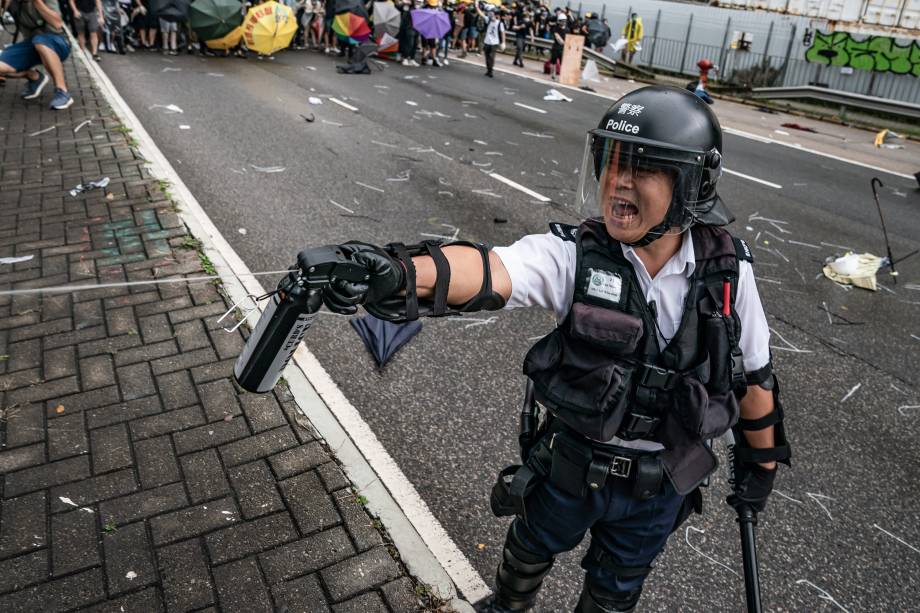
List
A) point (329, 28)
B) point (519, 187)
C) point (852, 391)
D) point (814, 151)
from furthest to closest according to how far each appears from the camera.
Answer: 1. point (329, 28)
2. point (814, 151)
3. point (519, 187)
4. point (852, 391)

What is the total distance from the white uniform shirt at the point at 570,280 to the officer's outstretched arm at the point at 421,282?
62 mm

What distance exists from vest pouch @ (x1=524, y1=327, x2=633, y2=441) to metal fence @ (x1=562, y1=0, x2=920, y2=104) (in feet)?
69.8

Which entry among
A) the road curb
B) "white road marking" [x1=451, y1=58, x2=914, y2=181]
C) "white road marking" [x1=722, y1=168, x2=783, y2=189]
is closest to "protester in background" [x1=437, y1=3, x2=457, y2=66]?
"white road marking" [x1=451, y1=58, x2=914, y2=181]

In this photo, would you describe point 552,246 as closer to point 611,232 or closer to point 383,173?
point 611,232

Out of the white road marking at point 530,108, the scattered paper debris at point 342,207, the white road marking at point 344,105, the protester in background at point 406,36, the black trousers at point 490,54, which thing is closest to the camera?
the scattered paper debris at point 342,207

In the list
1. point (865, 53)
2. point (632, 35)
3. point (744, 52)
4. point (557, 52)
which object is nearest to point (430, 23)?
point (557, 52)

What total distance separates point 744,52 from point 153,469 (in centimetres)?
2439

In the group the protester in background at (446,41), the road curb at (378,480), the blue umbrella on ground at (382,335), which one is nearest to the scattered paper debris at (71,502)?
the road curb at (378,480)

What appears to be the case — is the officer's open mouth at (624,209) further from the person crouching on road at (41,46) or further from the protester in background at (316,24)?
the protester in background at (316,24)

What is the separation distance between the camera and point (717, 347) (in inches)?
72.6

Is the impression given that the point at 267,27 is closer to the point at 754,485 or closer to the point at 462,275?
the point at 462,275

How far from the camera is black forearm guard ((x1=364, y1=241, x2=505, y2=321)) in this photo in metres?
1.69

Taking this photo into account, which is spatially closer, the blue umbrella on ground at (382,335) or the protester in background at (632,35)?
the blue umbrella on ground at (382,335)

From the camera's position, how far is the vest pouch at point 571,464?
201 centimetres
